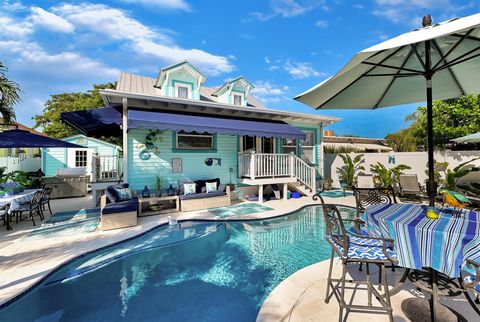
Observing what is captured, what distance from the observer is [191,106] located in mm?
11203

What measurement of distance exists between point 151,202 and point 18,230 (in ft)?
14.5

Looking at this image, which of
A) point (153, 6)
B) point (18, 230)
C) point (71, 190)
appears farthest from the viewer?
point (71, 190)

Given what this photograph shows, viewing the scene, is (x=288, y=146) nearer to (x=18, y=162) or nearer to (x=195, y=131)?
(x=195, y=131)

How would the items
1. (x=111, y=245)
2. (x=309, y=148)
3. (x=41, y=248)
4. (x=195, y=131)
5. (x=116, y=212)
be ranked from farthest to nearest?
(x=309, y=148) < (x=195, y=131) < (x=116, y=212) < (x=111, y=245) < (x=41, y=248)

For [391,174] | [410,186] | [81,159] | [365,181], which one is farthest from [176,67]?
[410,186]

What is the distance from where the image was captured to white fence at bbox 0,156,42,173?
1612cm

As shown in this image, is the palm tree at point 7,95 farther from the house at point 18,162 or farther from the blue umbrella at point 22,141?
the house at point 18,162

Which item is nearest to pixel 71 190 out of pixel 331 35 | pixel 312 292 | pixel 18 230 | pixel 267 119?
pixel 18 230

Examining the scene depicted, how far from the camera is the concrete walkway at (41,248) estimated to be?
4.59 meters

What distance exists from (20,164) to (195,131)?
18.5 m

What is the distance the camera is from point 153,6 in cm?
1085

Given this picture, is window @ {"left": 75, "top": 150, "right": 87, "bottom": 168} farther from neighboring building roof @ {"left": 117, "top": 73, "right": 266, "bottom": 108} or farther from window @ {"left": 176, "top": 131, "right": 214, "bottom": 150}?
window @ {"left": 176, "top": 131, "right": 214, "bottom": 150}

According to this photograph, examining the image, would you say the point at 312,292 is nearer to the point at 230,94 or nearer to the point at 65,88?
the point at 230,94

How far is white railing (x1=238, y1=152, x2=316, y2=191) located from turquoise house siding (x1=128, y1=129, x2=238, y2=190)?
33.4 inches
